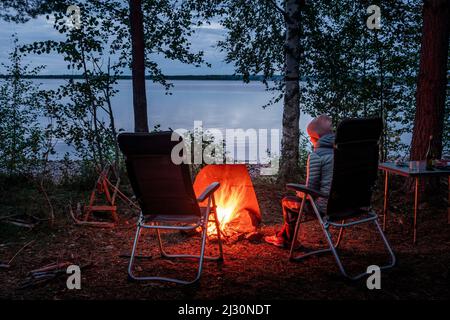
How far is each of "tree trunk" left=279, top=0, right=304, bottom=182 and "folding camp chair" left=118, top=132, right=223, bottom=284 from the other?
413cm

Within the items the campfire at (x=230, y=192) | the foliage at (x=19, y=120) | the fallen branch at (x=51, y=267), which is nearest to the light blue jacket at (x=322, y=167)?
the campfire at (x=230, y=192)

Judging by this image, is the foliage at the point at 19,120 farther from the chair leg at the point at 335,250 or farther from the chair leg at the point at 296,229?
the chair leg at the point at 335,250

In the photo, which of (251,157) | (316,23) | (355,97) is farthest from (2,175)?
(251,157)

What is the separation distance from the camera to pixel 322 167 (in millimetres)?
3834

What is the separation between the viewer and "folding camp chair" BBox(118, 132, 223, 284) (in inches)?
138

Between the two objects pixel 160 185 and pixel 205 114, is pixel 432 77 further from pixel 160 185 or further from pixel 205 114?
pixel 205 114

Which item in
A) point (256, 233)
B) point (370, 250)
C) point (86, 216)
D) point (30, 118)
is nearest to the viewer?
point (370, 250)

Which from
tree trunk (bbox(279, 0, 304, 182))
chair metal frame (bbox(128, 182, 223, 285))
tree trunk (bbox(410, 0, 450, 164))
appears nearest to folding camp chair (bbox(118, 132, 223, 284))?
chair metal frame (bbox(128, 182, 223, 285))

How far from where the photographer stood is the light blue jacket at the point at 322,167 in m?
A: 3.81

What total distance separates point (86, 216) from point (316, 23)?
17.2ft

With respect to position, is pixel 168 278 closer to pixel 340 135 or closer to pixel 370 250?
pixel 340 135

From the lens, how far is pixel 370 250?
170 inches

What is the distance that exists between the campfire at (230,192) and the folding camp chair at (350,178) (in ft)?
3.59
